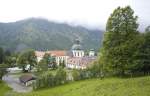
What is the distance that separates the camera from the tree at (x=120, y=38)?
6481 cm

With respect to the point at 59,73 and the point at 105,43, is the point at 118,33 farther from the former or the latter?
the point at 59,73

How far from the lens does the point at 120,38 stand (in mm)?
65500

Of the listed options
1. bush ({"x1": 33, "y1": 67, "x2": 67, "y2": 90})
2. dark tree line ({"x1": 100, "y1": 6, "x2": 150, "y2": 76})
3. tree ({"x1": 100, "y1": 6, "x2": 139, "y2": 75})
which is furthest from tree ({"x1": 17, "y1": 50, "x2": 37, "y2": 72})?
tree ({"x1": 100, "y1": 6, "x2": 139, "y2": 75})

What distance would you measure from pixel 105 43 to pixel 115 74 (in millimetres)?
9211

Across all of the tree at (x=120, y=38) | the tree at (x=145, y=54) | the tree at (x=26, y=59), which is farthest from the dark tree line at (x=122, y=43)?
the tree at (x=26, y=59)

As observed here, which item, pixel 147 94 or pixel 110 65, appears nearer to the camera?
pixel 147 94

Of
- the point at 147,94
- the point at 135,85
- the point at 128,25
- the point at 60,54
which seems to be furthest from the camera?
the point at 60,54

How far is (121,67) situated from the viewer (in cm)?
6644

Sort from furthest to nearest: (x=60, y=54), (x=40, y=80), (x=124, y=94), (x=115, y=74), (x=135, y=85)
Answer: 1. (x=60, y=54)
2. (x=40, y=80)
3. (x=115, y=74)
4. (x=135, y=85)
5. (x=124, y=94)

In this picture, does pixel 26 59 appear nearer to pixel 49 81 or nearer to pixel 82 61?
pixel 82 61

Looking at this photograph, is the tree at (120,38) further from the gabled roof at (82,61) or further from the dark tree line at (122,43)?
the gabled roof at (82,61)

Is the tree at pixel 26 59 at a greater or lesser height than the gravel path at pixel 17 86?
greater

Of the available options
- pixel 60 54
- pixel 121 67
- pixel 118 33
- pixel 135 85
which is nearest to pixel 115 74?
pixel 121 67

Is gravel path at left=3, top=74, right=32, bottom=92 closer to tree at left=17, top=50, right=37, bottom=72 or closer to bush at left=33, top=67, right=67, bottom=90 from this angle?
bush at left=33, top=67, right=67, bottom=90
